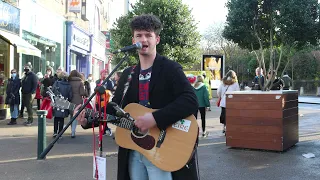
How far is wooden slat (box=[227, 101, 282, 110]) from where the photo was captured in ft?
23.4

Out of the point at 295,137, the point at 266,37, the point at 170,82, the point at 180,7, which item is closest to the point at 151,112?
the point at 170,82

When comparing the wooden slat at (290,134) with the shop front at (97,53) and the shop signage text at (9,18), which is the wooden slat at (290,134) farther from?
the shop front at (97,53)

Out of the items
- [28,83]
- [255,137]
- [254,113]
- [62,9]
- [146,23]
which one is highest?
[62,9]

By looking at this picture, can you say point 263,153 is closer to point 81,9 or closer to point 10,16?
point 10,16

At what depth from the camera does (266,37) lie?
9359mm

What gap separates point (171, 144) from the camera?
2.58 meters

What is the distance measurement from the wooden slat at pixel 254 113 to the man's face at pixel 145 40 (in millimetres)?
5000

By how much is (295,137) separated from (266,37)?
9.08 feet

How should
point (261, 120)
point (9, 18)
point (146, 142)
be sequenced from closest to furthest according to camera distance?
point (146, 142) < point (261, 120) < point (9, 18)

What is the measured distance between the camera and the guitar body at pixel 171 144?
2549mm

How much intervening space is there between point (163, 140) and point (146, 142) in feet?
0.41

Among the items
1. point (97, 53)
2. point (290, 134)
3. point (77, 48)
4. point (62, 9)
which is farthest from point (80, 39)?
point (290, 134)

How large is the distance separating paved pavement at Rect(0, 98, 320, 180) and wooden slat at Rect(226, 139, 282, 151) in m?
0.09

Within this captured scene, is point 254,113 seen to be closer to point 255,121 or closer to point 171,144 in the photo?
point 255,121
